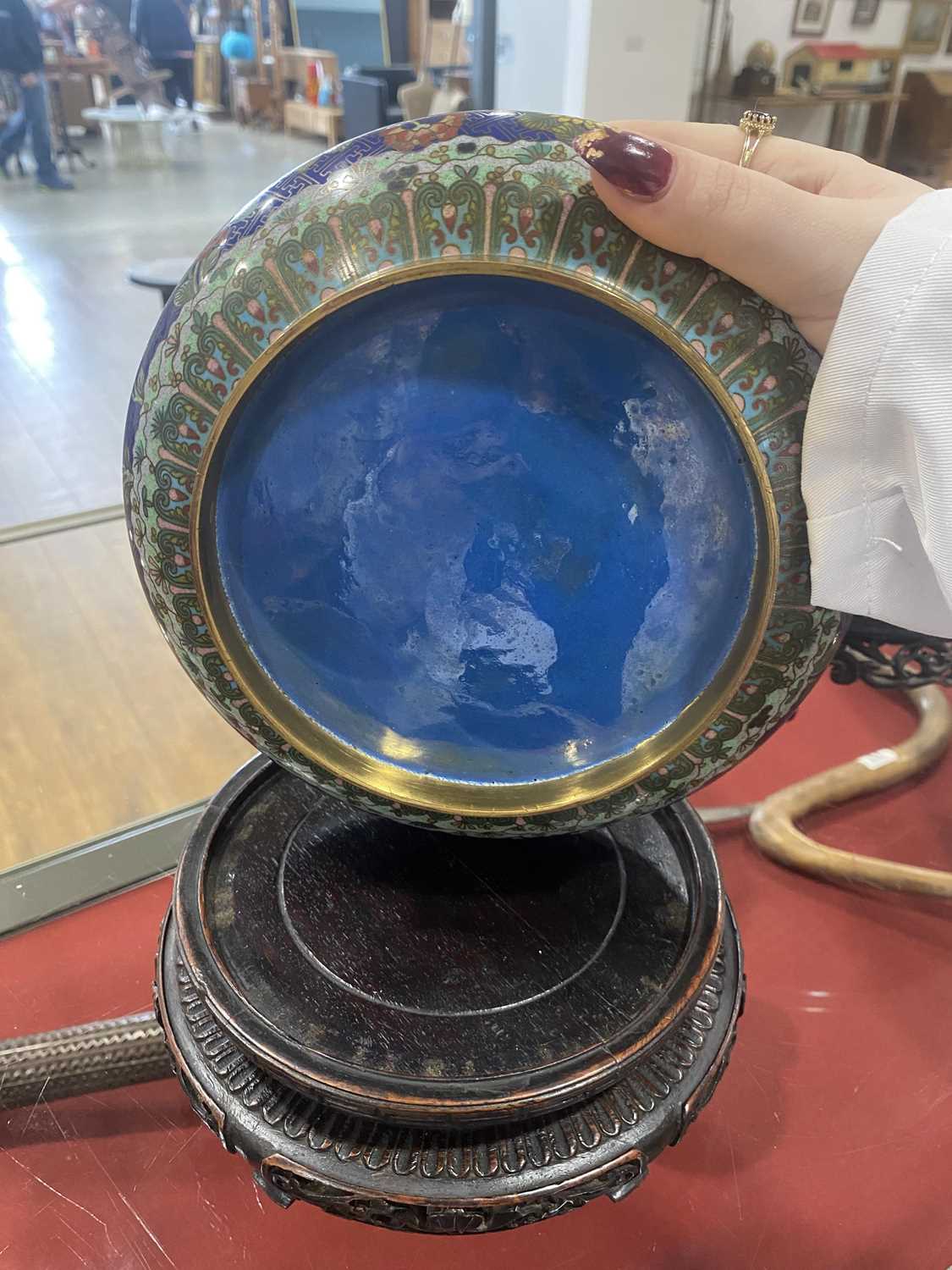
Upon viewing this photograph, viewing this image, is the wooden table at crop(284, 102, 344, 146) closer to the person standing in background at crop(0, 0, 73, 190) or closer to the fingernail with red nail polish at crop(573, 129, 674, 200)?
the person standing in background at crop(0, 0, 73, 190)

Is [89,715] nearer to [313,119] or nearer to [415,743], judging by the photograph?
[415,743]

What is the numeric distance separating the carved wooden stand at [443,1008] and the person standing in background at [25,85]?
1.76 m

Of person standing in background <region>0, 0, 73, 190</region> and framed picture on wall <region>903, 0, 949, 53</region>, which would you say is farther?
framed picture on wall <region>903, 0, 949, 53</region>

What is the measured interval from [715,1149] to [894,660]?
65 centimetres

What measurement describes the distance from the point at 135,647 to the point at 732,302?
1313 millimetres

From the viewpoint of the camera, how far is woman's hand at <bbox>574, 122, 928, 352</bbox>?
540 millimetres

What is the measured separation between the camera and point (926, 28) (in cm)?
253

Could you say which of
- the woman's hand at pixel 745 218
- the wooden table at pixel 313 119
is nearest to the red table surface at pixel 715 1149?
the woman's hand at pixel 745 218

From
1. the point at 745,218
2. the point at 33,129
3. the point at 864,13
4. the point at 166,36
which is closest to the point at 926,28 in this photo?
the point at 864,13

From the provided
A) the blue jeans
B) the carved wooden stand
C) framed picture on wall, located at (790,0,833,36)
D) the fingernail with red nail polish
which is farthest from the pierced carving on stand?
framed picture on wall, located at (790,0,833,36)

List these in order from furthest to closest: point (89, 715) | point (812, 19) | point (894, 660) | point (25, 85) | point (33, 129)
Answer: point (812, 19), point (33, 129), point (25, 85), point (89, 715), point (894, 660)

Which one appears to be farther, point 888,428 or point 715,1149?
point 715,1149

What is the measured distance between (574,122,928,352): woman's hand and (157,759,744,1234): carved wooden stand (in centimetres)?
47

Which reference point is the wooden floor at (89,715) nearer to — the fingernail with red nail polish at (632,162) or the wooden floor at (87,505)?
the wooden floor at (87,505)
